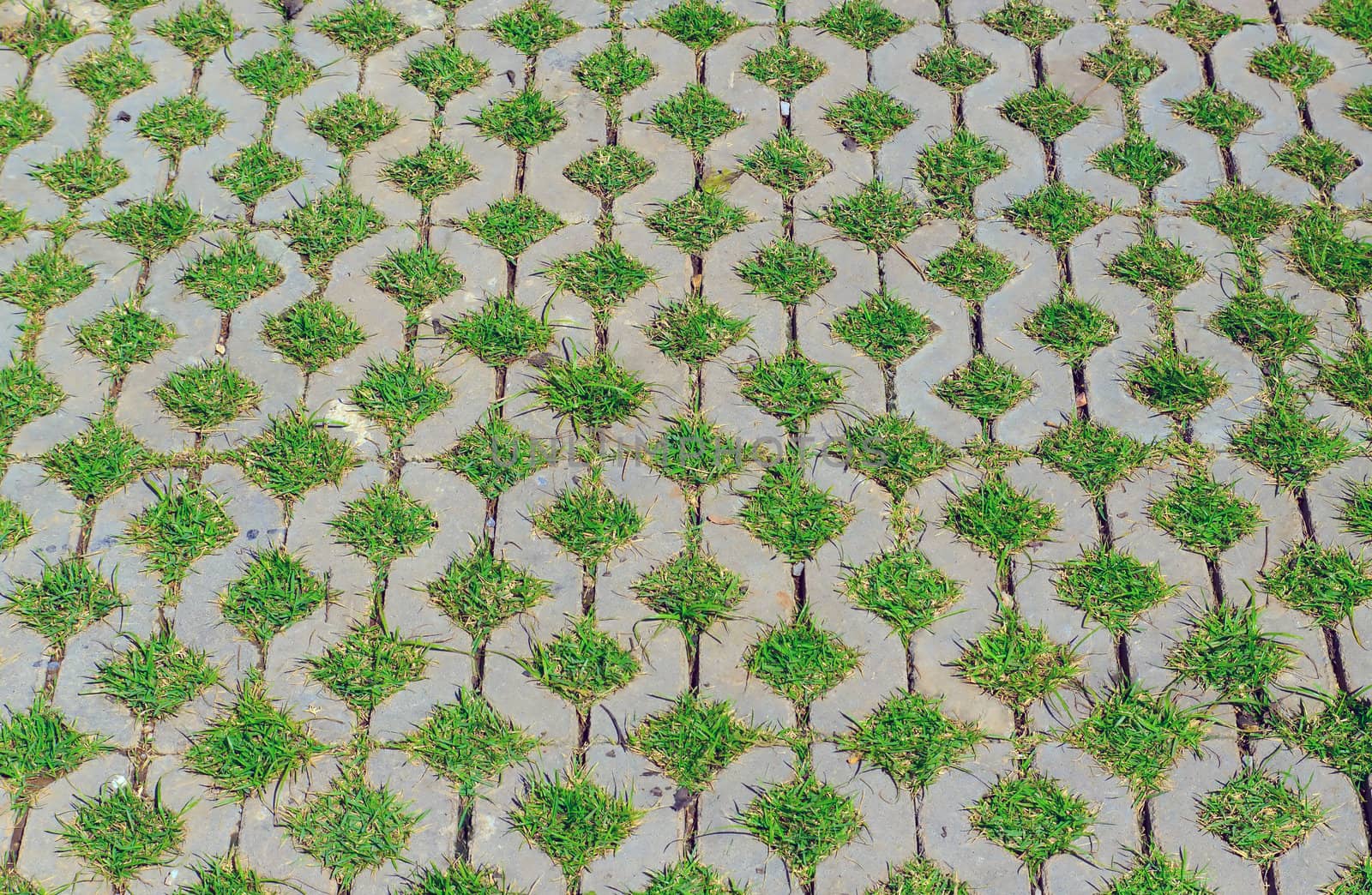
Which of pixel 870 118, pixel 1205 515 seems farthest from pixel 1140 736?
pixel 870 118

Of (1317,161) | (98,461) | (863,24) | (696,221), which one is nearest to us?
(98,461)

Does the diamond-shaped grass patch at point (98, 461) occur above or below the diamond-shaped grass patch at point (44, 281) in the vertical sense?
below

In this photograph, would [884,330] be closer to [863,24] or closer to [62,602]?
[863,24]

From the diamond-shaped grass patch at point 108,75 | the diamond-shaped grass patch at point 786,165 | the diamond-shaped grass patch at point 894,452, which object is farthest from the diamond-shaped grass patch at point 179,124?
the diamond-shaped grass patch at point 894,452

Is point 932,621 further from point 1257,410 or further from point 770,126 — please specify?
point 770,126

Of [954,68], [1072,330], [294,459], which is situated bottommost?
[294,459]

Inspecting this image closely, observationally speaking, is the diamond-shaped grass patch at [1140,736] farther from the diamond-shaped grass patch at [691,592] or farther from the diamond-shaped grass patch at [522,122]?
the diamond-shaped grass patch at [522,122]

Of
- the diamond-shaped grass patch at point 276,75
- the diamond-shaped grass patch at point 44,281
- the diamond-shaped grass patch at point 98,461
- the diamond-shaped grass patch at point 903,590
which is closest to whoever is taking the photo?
the diamond-shaped grass patch at point 903,590
